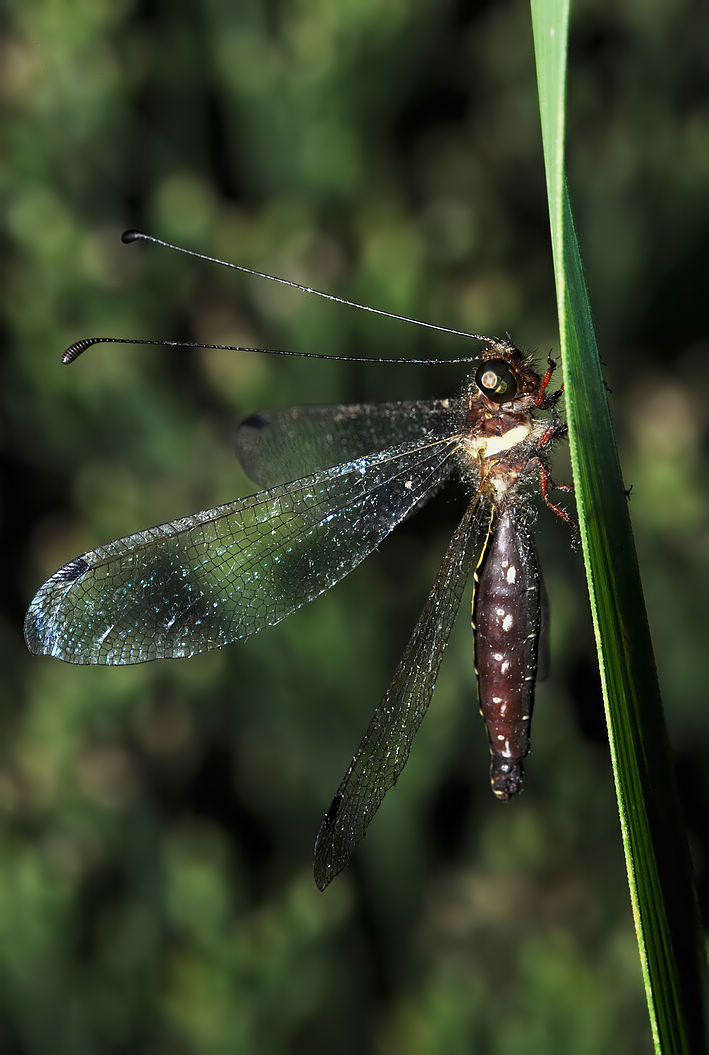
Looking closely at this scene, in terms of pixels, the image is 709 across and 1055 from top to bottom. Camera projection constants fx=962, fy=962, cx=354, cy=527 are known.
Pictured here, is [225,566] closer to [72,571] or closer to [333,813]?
[72,571]

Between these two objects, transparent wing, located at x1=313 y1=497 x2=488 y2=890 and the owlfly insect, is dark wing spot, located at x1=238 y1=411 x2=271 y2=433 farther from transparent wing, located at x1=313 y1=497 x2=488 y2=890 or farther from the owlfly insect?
transparent wing, located at x1=313 y1=497 x2=488 y2=890

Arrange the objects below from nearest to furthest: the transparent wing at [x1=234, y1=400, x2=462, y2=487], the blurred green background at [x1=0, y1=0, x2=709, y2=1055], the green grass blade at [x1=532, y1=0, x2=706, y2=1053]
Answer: the green grass blade at [x1=532, y1=0, x2=706, y2=1053] → the transparent wing at [x1=234, y1=400, x2=462, y2=487] → the blurred green background at [x1=0, y1=0, x2=709, y2=1055]

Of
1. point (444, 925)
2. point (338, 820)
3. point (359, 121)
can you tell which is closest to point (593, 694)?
point (444, 925)

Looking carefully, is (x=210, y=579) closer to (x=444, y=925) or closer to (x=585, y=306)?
(x=585, y=306)

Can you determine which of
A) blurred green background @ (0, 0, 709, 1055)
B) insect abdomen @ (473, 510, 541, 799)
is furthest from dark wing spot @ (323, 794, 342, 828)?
blurred green background @ (0, 0, 709, 1055)

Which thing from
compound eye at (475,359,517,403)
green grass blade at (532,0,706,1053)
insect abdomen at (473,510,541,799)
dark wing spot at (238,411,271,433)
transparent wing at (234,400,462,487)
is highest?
dark wing spot at (238,411,271,433)

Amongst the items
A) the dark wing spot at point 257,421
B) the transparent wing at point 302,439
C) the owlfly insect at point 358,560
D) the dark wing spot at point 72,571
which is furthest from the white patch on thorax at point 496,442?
the dark wing spot at point 72,571

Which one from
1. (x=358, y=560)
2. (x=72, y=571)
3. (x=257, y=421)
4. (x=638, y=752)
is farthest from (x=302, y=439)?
(x=638, y=752)

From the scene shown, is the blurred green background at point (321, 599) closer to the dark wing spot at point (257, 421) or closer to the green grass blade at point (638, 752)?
the dark wing spot at point (257, 421)
